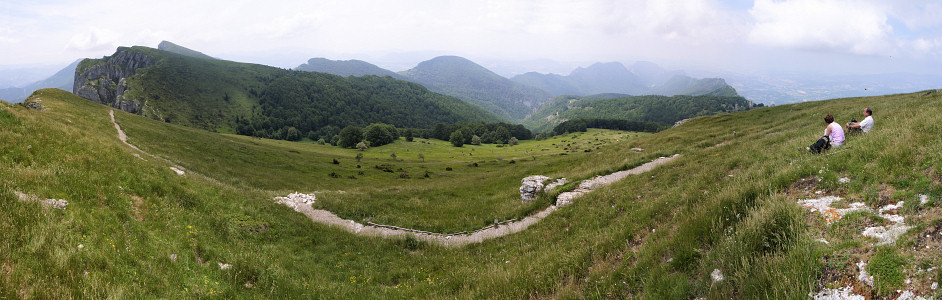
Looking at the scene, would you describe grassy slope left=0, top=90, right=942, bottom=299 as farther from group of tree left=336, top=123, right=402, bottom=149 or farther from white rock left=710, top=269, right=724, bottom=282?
group of tree left=336, top=123, right=402, bottom=149

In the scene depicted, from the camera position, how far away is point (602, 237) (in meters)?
10.0

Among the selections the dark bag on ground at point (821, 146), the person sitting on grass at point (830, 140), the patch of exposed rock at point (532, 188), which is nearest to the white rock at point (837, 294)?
the person sitting on grass at point (830, 140)

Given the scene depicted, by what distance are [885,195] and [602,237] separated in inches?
231

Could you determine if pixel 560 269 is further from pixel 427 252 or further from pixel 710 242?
pixel 427 252

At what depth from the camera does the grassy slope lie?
5723 millimetres

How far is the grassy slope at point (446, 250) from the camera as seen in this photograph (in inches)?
225

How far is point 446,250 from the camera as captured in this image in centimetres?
1558

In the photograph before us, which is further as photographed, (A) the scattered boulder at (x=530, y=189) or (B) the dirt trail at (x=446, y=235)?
(A) the scattered boulder at (x=530, y=189)

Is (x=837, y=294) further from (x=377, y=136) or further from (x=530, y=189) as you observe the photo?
(x=377, y=136)

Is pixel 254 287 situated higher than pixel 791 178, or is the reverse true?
pixel 791 178

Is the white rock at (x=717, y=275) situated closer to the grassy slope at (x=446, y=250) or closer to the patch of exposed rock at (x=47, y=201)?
the grassy slope at (x=446, y=250)

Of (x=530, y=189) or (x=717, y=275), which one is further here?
(x=530, y=189)

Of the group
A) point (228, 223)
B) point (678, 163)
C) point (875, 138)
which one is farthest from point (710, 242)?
point (678, 163)

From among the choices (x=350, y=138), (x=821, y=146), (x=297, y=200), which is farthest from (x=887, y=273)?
(x=350, y=138)
